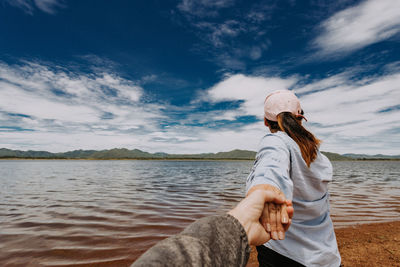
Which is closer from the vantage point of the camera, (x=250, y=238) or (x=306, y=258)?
Result: (x=250, y=238)

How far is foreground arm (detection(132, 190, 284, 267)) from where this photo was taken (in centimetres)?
67

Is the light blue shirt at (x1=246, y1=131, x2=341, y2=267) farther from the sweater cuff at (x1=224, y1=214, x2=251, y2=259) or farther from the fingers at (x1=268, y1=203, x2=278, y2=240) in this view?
the sweater cuff at (x1=224, y1=214, x2=251, y2=259)

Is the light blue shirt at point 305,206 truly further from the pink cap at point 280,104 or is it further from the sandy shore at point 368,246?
the sandy shore at point 368,246

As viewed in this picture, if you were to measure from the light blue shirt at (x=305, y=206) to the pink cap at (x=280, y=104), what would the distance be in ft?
1.16

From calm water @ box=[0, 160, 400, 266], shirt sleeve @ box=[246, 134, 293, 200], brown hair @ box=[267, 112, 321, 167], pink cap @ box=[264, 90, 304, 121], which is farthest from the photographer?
calm water @ box=[0, 160, 400, 266]

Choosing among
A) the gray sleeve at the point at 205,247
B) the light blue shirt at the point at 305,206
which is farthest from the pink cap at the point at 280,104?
the gray sleeve at the point at 205,247

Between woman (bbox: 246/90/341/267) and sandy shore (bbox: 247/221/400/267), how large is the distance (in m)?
4.09

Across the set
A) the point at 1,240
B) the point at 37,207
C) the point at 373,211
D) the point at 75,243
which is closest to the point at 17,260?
the point at 75,243

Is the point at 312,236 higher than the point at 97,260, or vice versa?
the point at 312,236

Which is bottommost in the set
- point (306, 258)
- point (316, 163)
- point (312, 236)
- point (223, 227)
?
point (306, 258)

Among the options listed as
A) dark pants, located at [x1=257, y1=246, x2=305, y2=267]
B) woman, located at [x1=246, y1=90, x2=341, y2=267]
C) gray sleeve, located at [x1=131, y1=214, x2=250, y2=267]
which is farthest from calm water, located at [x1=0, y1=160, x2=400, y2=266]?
gray sleeve, located at [x1=131, y1=214, x2=250, y2=267]

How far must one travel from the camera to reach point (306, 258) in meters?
1.79

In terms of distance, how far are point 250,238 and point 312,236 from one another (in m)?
1.08

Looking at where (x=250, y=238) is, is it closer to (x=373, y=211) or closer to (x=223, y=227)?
(x=223, y=227)
